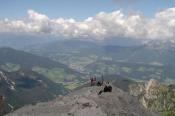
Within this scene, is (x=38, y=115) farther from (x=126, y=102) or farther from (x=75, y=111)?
(x=126, y=102)

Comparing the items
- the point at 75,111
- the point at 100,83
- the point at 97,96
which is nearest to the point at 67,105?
the point at 75,111

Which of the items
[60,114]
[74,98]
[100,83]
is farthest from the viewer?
[100,83]

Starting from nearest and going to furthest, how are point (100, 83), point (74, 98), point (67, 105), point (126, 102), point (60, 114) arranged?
point (60, 114) < point (67, 105) < point (74, 98) < point (126, 102) < point (100, 83)

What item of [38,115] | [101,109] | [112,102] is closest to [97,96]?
[112,102]

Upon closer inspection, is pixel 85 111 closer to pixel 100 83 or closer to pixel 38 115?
pixel 38 115

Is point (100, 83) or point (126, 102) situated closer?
point (126, 102)

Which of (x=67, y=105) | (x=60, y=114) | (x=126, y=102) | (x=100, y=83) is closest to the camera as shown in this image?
(x=60, y=114)

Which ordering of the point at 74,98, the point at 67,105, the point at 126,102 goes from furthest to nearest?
the point at 126,102, the point at 74,98, the point at 67,105
